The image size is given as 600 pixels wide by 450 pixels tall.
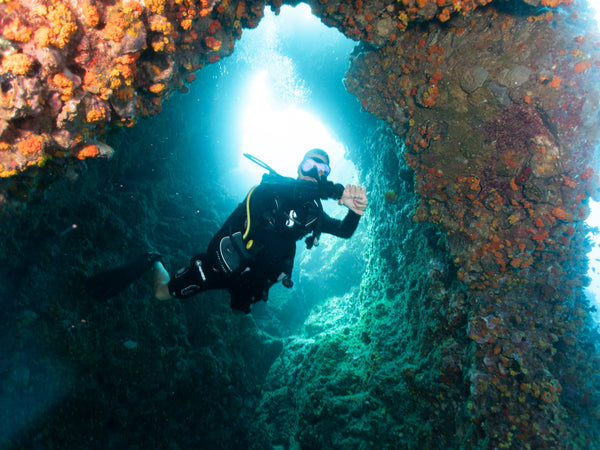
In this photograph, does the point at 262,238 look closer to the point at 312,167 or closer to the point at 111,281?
the point at 312,167

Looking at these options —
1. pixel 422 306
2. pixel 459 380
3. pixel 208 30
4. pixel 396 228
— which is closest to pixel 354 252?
pixel 396 228

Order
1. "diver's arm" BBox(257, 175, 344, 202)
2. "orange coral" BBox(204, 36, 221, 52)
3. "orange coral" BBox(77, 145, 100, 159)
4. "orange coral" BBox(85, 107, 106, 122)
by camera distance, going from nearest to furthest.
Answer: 1. "orange coral" BBox(85, 107, 106, 122)
2. "orange coral" BBox(77, 145, 100, 159)
3. "orange coral" BBox(204, 36, 221, 52)
4. "diver's arm" BBox(257, 175, 344, 202)

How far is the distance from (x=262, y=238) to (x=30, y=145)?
2.23 metres

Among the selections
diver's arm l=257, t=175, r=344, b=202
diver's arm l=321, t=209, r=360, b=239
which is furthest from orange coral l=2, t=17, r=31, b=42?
diver's arm l=321, t=209, r=360, b=239

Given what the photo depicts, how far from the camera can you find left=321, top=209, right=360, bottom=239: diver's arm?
3.98m

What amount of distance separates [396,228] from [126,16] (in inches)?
221

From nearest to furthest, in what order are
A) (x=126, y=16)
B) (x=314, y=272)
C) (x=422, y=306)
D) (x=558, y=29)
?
(x=126, y=16), (x=558, y=29), (x=422, y=306), (x=314, y=272)

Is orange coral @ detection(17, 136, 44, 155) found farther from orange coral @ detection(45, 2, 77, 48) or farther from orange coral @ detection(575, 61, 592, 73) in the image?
orange coral @ detection(575, 61, 592, 73)

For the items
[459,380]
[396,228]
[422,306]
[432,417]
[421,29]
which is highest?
[421,29]

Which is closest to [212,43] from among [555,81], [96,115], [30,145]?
[96,115]

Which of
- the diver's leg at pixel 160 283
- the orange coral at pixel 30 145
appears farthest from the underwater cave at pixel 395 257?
the diver's leg at pixel 160 283

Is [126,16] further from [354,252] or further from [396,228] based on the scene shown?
[354,252]

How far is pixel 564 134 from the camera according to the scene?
379cm

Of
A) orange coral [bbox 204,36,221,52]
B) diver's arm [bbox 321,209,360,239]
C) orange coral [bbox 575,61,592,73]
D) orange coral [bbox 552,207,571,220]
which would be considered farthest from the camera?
diver's arm [bbox 321,209,360,239]
